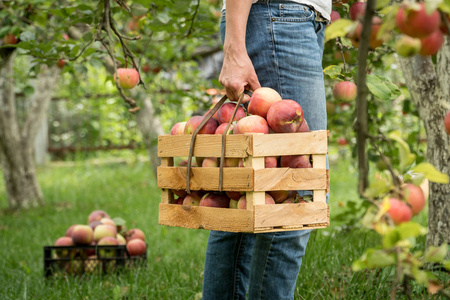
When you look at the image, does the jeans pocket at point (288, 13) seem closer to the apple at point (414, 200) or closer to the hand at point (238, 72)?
the hand at point (238, 72)

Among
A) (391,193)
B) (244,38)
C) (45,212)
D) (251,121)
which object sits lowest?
(45,212)

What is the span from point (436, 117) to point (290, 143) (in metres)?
1.15

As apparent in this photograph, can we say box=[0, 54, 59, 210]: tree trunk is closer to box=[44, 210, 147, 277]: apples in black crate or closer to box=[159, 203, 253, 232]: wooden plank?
box=[44, 210, 147, 277]: apples in black crate

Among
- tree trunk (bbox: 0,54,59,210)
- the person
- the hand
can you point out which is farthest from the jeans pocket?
tree trunk (bbox: 0,54,59,210)

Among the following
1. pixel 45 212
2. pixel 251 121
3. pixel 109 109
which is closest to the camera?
pixel 251 121

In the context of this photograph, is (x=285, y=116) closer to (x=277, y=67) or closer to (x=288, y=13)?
(x=277, y=67)

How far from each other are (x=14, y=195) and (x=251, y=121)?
4551 mm

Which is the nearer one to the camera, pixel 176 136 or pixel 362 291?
pixel 176 136

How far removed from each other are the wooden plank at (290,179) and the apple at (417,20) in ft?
2.23

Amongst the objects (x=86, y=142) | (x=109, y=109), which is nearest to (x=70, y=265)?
(x=109, y=109)

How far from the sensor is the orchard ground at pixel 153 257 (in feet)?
7.13

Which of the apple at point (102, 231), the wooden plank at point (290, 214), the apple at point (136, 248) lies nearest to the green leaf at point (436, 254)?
the wooden plank at point (290, 214)

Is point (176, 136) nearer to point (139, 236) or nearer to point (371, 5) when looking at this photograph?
point (371, 5)

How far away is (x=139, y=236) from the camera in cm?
295
